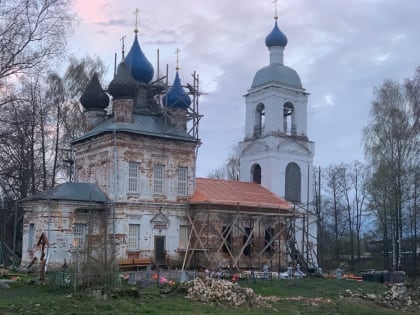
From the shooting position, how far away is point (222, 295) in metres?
16.7

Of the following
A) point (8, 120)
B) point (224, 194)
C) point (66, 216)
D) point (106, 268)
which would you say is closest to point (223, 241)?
point (224, 194)

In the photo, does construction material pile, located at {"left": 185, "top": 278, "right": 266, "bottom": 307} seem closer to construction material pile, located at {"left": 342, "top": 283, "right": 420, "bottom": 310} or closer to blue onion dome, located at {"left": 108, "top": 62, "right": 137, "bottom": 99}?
construction material pile, located at {"left": 342, "top": 283, "right": 420, "bottom": 310}

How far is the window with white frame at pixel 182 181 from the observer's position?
27250mm

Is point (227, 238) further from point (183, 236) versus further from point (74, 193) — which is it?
point (74, 193)

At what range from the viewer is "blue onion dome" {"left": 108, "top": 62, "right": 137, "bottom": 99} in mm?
26312

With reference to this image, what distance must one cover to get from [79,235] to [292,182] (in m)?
13.7

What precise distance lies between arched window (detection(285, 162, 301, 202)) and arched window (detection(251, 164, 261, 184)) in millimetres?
1694

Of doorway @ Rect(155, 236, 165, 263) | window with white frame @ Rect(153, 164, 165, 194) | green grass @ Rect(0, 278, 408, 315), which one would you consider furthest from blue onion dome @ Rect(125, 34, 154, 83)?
green grass @ Rect(0, 278, 408, 315)

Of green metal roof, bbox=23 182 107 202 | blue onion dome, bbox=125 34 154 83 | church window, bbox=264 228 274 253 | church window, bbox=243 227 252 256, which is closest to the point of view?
green metal roof, bbox=23 182 107 202

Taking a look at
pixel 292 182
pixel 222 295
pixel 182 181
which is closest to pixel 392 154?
pixel 292 182

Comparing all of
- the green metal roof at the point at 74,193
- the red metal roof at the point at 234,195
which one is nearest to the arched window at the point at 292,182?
the red metal roof at the point at 234,195

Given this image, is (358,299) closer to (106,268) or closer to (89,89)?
(106,268)

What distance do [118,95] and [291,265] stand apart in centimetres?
1194

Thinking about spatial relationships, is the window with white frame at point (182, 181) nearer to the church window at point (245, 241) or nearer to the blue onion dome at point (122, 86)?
the church window at point (245, 241)
